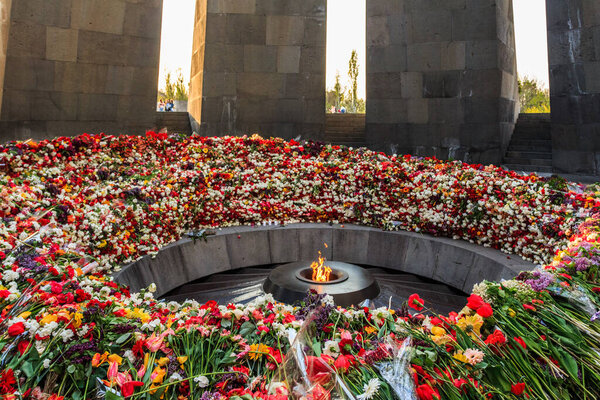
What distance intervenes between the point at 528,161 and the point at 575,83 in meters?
2.04

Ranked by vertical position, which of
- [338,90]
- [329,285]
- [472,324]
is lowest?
[329,285]

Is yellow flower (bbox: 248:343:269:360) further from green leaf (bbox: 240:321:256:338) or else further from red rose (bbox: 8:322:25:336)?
red rose (bbox: 8:322:25:336)

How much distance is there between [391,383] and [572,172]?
9662 millimetres

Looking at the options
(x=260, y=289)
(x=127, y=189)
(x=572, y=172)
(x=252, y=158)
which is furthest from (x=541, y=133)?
(x=127, y=189)

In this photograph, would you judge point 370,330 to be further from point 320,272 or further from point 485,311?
point 320,272

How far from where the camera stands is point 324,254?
5.81m

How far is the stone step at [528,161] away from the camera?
9664mm

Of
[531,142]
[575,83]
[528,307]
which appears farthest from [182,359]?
[531,142]

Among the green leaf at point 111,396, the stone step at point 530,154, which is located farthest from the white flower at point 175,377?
the stone step at point 530,154

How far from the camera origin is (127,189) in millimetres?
4871

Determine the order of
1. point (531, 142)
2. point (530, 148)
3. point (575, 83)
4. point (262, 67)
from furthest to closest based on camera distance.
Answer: point (262, 67) < point (531, 142) < point (530, 148) < point (575, 83)

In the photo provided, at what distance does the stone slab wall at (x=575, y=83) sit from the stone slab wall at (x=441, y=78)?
1.23m

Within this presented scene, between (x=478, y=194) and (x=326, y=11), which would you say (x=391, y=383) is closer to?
(x=478, y=194)

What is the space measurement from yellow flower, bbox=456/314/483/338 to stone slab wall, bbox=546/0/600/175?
352 inches
